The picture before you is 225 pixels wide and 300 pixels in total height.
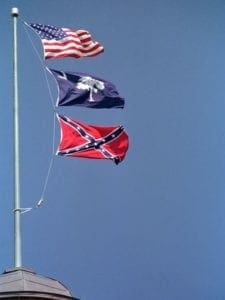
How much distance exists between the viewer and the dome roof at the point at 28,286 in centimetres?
1553

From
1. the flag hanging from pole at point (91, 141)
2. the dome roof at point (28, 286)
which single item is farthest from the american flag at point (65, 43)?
the dome roof at point (28, 286)

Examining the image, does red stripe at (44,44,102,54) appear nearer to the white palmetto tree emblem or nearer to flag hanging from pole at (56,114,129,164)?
the white palmetto tree emblem

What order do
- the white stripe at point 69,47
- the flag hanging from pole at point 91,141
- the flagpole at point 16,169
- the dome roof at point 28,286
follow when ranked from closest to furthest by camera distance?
1. the dome roof at point 28,286
2. the flagpole at point 16,169
3. the flag hanging from pole at point 91,141
4. the white stripe at point 69,47

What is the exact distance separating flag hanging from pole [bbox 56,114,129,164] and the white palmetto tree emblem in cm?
91

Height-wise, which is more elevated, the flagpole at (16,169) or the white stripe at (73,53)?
the white stripe at (73,53)

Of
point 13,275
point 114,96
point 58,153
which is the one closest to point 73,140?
point 58,153

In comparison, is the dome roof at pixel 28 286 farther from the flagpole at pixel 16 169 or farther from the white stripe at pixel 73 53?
the white stripe at pixel 73 53

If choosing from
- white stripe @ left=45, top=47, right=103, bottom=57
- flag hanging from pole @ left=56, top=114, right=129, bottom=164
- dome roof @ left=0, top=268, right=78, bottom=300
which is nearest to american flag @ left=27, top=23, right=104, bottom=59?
white stripe @ left=45, top=47, right=103, bottom=57

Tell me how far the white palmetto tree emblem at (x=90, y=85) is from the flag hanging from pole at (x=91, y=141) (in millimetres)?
906

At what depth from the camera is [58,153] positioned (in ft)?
67.3

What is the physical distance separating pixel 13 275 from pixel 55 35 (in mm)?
7862

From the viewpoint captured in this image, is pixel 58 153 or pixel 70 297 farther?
pixel 58 153

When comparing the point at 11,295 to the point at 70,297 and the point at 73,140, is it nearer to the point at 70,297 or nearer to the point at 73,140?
the point at 70,297

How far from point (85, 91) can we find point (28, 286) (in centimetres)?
722
